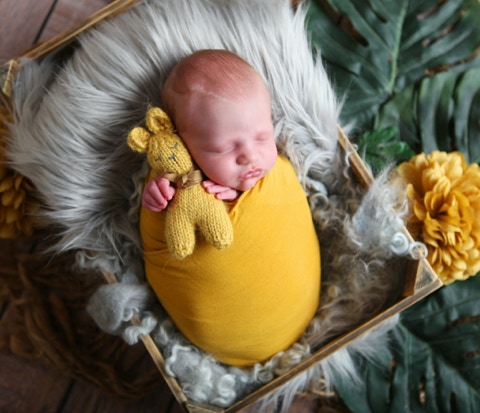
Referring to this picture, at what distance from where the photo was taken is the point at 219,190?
71 cm

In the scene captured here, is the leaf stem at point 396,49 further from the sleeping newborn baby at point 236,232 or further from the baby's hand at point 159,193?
the baby's hand at point 159,193

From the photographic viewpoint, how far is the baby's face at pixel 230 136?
0.66m

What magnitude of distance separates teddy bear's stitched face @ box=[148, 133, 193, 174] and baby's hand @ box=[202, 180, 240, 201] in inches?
1.4

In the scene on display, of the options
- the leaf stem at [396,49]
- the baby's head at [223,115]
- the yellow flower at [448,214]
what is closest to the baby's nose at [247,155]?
the baby's head at [223,115]

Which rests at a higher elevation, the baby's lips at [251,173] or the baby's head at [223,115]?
the baby's head at [223,115]

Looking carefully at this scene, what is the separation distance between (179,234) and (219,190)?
0.08m

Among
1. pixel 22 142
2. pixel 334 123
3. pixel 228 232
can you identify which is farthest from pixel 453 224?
pixel 22 142

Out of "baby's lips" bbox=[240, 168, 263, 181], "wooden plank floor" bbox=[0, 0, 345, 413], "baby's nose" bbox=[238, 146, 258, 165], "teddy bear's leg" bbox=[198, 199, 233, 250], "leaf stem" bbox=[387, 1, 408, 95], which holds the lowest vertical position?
"wooden plank floor" bbox=[0, 0, 345, 413]

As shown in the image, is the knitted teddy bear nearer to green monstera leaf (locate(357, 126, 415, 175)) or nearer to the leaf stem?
green monstera leaf (locate(357, 126, 415, 175))

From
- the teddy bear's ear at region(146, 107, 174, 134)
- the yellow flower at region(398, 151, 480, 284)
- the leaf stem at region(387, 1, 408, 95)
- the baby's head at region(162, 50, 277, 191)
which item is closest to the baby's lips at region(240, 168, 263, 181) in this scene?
the baby's head at region(162, 50, 277, 191)

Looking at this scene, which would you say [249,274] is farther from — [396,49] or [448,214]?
[396,49]

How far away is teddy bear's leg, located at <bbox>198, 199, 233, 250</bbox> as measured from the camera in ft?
2.21

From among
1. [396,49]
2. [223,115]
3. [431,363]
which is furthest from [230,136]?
[431,363]

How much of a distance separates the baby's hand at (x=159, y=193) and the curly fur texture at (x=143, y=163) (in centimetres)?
12
